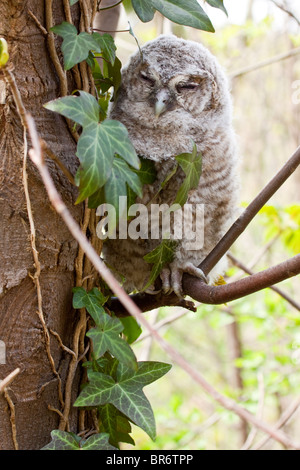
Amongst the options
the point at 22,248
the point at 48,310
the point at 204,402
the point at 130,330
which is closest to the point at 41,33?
the point at 22,248

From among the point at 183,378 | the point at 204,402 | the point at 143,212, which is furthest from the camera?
the point at 183,378

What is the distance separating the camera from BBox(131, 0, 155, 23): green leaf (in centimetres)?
108

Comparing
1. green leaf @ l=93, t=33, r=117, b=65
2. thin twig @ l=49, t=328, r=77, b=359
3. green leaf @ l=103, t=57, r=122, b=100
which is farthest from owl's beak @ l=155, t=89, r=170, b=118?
thin twig @ l=49, t=328, r=77, b=359

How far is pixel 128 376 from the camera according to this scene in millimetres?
1028

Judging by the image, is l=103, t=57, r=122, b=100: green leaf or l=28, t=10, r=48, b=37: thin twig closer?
l=28, t=10, r=48, b=37: thin twig

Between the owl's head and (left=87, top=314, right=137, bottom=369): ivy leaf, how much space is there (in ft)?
2.05

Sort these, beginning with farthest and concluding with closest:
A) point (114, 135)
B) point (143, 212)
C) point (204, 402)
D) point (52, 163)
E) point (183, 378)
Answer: point (183, 378), point (204, 402), point (143, 212), point (52, 163), point (114, 135)

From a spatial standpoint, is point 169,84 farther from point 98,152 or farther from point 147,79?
point 98,152

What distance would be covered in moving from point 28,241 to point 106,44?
445mm

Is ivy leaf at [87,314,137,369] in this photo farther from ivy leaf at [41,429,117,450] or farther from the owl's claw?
the owl's claw

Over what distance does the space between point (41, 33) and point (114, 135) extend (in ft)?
0.92

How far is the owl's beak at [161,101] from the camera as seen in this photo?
139 centimetres
